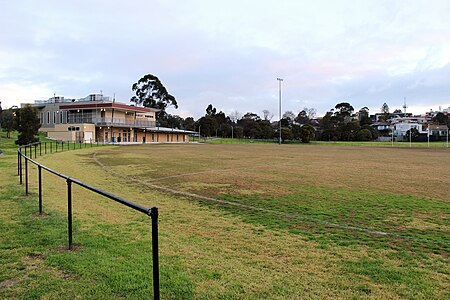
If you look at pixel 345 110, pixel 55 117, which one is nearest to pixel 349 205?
pixel 55 117

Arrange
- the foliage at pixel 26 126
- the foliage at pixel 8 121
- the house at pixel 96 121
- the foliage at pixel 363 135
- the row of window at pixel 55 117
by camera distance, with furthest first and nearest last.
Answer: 1. the foliage at pixel 363 135
2. the row of window at pixel 55 117
3. the house at pixel 96 121
4. the foliage at pixel 8 121
5. the foliage at pixel 26 126

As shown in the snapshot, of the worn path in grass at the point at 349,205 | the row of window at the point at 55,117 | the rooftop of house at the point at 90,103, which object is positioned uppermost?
the rooftop of house at the point at 90,103

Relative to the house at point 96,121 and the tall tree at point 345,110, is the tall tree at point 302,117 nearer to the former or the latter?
the tall tree at point 345,110

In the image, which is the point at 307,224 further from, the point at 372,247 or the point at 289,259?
the point at 289,259

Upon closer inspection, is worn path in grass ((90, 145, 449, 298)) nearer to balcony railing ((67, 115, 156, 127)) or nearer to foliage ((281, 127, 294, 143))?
balcony railing ((67, 115, 156, 127))

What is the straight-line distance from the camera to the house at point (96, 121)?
205 feet

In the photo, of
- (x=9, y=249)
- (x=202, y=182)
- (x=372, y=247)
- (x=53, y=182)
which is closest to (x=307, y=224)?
(x=372, y=247)

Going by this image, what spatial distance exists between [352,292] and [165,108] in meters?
97.9

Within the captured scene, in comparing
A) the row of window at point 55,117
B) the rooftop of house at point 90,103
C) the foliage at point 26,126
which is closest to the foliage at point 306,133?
the rooftop of house at point 90,103

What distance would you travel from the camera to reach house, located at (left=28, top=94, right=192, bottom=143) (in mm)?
62344

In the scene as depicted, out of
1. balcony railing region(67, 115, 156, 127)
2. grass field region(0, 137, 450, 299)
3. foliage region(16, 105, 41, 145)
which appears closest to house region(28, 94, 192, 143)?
balcony railing region(67, 115, 156, 127)

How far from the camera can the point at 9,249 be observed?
4.83m

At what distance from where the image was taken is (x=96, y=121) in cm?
6531

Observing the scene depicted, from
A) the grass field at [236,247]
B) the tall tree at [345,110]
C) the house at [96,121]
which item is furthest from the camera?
the tall tree at [345,110]
